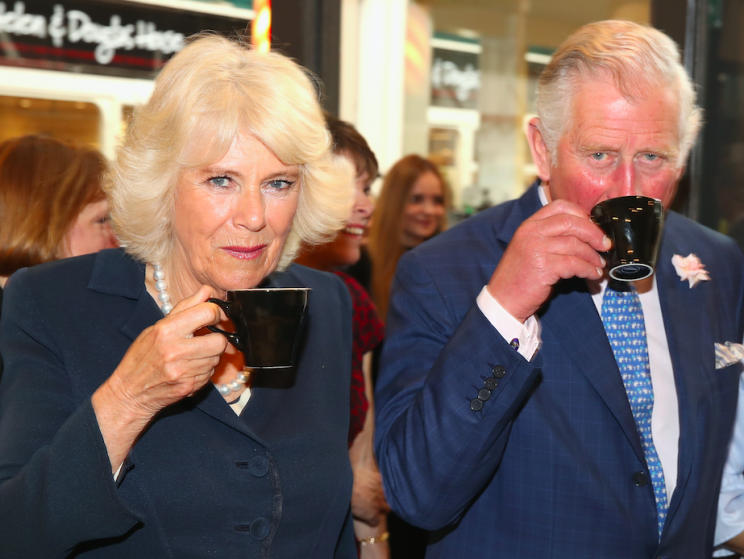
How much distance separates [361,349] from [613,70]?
133cm

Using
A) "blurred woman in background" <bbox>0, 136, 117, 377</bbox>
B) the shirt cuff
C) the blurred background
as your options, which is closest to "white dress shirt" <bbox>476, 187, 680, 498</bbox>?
the shirt cuff

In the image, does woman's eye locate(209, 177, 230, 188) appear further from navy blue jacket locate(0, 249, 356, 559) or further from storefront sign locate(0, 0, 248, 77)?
storefront sign locate(0, 0, 248, 77)

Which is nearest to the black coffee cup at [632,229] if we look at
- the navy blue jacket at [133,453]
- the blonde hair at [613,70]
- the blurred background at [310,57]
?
the blonde hair at [613,70]

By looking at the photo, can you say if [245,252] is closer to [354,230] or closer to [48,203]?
[48,203]

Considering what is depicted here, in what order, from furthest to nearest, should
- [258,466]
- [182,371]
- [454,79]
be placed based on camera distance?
[454,79] → [258,466] → [182,371]

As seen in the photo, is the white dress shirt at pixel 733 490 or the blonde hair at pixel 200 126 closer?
the blonde hair at pixel 200 126

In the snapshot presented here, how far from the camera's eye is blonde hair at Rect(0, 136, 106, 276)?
7.39 ft

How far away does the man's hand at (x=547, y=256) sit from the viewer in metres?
1.45

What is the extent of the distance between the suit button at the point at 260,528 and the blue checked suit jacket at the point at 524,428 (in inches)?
10.4

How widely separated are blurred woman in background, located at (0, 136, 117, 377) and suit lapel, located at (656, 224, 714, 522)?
1.63 meters

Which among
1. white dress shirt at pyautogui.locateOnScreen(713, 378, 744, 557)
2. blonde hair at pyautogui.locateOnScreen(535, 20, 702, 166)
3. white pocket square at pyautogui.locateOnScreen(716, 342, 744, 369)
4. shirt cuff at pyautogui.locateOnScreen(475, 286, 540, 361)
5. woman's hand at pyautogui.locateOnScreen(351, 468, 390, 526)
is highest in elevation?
blonde hair at pyautogui.locateOnScreen(535, 20, 702, 166)

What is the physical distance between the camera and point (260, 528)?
1515 millimetres

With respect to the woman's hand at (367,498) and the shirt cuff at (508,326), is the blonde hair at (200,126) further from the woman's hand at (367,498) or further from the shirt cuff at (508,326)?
the woman's hand at (367,498)

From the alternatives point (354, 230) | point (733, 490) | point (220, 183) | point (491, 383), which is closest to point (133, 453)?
point (220, 183)
